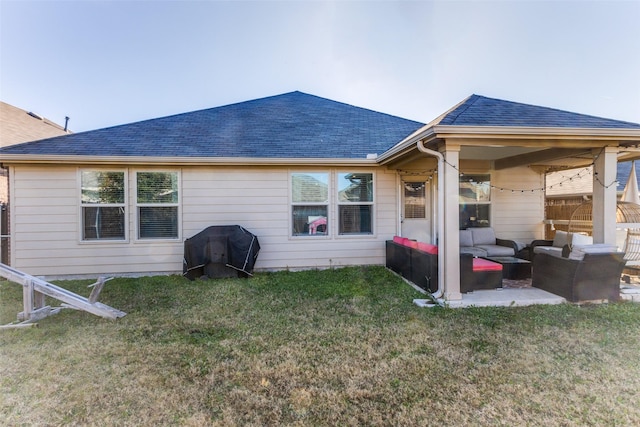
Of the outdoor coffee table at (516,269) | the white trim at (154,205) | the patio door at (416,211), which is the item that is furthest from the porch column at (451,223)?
the white trim at (154,205)

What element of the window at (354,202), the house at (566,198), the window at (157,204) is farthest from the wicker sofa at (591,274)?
the window at (157,204)

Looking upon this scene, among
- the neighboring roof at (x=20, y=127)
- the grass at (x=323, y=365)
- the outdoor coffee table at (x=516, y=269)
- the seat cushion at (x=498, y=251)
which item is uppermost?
the neighboring roof at (x=20, y=127)

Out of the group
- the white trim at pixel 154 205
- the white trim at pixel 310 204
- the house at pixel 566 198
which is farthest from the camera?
the house at pixel 566 198

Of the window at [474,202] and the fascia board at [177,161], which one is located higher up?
the fascia board at [177,161]

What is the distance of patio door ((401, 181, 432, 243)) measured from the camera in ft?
23.6

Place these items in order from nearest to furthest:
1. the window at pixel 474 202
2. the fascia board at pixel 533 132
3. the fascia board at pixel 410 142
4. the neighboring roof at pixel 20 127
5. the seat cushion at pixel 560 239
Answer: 1. the fascia board at pixel 533 132
2. the fascia board at pixel 410 142
3. the seat cushion at pixel 560 239
4. the window at pixel 474 202
5. the neighboring roof at pixel 20 127

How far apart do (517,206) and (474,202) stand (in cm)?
109

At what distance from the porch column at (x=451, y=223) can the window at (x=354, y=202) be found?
258 cm

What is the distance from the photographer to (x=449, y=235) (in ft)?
14.6

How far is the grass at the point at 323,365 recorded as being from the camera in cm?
218

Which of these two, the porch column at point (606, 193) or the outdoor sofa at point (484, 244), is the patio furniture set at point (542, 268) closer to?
the outdoor sofa at point (484, 244)

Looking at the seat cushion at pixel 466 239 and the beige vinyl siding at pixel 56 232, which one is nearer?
the beige vinyl siding at pixel 56 232

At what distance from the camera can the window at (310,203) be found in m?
6.82

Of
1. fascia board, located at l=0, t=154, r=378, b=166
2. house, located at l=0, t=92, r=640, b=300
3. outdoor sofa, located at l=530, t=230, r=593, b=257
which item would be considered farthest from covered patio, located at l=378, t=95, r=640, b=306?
fascia board, located at l=0, t=154, r=378, b=166
